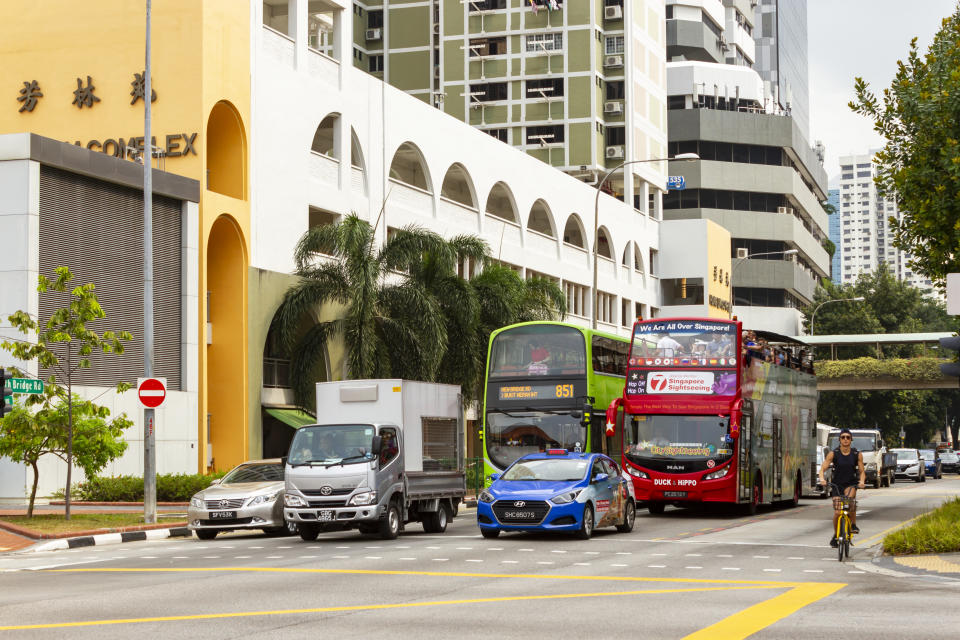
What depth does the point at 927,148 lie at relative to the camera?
2486 centimetres

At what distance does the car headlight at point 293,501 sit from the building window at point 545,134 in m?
56.0

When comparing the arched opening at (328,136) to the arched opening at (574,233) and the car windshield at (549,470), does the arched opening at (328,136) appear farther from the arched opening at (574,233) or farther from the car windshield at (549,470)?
the car windshield at (549,470)

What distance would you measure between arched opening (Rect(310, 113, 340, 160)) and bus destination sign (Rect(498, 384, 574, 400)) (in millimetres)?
19441

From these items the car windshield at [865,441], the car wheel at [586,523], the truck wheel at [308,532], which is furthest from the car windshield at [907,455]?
the truck wheel at [308,532]

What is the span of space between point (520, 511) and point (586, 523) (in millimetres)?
1239

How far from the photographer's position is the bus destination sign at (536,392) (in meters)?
30.0

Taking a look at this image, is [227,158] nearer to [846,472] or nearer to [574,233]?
[846,472]

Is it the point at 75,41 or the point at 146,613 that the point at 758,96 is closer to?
the point at 75,41

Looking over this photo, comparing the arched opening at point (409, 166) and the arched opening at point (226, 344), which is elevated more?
the arched opening at point (409, 166)

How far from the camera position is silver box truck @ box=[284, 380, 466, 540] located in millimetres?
22812

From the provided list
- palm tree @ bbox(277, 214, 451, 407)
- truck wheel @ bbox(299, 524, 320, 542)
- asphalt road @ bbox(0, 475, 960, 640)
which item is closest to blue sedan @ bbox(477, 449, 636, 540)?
asphalt road @ bbox(0, 475, 960, 640)

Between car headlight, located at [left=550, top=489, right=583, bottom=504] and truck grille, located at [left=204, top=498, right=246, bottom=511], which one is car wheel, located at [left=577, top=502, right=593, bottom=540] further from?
truck grille, located at [left=204, top=498, right=246, bottom=511]

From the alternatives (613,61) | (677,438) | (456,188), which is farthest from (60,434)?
(613,61)

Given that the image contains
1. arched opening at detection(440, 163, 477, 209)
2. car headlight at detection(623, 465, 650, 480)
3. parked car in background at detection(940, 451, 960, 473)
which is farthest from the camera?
parked car in background at detection(940, 451, 960, 473)
